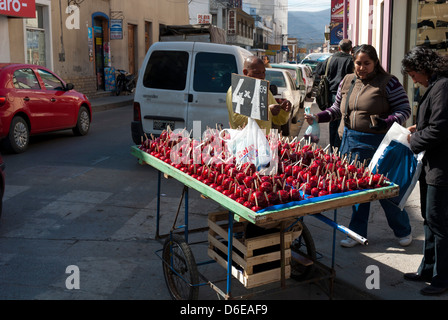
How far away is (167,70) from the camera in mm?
8781

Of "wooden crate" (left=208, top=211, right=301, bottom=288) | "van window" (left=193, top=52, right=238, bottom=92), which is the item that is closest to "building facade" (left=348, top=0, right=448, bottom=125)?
"van window" (left=193, top=52, right=238, bottom=92)

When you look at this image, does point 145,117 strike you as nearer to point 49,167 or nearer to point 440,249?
point 49,167

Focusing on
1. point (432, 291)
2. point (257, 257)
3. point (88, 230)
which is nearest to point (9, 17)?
point (88, 230)

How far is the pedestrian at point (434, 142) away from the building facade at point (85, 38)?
1578cm

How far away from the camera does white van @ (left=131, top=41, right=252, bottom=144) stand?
28.1 ft

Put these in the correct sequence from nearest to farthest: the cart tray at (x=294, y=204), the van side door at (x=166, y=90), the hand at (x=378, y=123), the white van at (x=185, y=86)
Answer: the cart tray at (x=294, y=204)
the hand at (x=378, y=123)
the white van at (x=185, y=86)
the van side door at (x=166, y=90)

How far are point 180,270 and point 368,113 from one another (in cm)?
224

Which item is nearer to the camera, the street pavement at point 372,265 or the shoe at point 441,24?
the street pavement at point 372,265

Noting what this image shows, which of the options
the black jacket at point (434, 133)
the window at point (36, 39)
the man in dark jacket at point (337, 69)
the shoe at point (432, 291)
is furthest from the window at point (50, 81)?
the shoe at point (432, 291)

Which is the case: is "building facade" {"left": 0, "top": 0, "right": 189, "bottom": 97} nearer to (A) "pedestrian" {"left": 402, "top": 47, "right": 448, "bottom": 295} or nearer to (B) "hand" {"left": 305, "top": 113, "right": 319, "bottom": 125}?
(B) "hand" {"left": 305, "top": 113, "right": 319, "bottom": 125}

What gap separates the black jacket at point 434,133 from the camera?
148 inches

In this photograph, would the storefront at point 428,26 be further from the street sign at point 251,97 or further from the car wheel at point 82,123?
the car wheel at point 82,123

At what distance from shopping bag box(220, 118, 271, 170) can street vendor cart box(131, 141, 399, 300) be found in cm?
40

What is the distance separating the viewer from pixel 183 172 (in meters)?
4.12
